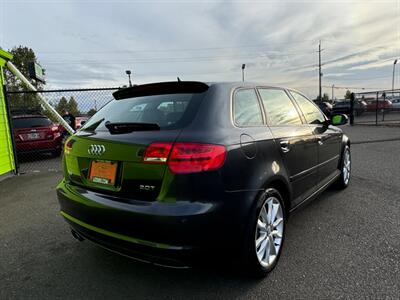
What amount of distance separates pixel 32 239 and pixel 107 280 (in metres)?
1.40

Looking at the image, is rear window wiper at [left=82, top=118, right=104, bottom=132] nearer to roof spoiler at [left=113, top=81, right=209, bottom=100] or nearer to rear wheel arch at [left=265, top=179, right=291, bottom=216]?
roof spoiler at [left=113, top=81, right=209, bottom=100]

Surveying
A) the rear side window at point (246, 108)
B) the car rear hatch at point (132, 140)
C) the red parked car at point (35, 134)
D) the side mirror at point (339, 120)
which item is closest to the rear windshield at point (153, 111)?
the car rear hatch at point (132, 140)

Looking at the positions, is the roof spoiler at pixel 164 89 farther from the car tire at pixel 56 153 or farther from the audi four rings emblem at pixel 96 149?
the car tire at pixel 56 153

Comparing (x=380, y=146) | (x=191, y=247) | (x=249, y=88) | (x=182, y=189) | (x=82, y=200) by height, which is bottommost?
(x=380, y=146)

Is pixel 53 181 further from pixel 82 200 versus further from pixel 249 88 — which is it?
pixel 249 88

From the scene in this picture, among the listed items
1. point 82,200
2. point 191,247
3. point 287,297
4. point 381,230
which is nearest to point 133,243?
point 191,247

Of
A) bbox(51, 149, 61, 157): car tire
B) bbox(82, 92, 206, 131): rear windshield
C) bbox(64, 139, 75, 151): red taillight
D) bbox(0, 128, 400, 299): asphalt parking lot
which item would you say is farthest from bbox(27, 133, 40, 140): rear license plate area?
bbox(64, 139, 75, 151): red taillight

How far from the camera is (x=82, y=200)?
230 centimetres

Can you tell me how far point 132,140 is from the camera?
82.0 inches

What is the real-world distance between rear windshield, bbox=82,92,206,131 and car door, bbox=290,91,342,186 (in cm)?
169

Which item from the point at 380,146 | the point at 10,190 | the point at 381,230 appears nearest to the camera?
the point at 381,230

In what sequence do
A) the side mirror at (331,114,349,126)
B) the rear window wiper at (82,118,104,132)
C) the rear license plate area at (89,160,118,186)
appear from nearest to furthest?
the rear license plate area at (89,160,118,186) → the rear window wiper at (82,118,104,132) → the side mirror at (331,114,349,126)

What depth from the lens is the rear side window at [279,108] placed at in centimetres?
282

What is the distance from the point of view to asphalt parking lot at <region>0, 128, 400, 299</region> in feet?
7.43
